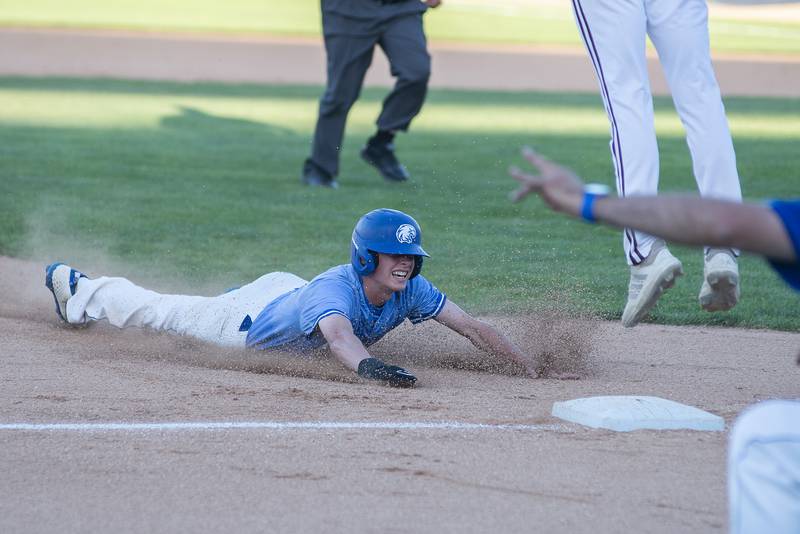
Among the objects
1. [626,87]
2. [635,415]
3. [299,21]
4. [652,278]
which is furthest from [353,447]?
[299,21]

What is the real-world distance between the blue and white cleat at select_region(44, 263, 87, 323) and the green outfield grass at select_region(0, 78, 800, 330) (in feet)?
3.38

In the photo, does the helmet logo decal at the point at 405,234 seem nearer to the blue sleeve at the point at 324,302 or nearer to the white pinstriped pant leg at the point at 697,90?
the blue sleeve at the point at 324,302

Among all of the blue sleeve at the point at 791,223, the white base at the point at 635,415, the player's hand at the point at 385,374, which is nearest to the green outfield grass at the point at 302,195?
the player's hand at the point at 385,374

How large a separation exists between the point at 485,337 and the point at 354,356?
2.63 feet

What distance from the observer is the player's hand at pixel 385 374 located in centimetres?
516

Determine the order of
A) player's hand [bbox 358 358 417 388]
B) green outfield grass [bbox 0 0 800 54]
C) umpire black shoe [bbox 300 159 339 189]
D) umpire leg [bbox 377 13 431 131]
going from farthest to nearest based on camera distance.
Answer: green outfield grass [bbox 0 0 800 54], umpire black shoe [bbox 300 159 339 189], umpire leg [bbox 377 13 431 131], player's hand [bbox 358 358 417 388]

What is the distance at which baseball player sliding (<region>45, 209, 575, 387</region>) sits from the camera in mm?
5441

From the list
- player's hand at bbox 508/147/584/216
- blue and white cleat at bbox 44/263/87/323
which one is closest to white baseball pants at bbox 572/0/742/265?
player's hand at bbox 508/147/584/216

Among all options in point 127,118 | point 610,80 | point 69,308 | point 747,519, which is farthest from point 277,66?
point 747,519

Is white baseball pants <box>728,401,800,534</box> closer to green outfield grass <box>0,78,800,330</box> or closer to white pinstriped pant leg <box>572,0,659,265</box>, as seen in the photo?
white pinstriped pant leg <box>572,0,659,265</box>

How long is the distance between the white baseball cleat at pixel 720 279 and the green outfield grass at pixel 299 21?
28866 millimetres

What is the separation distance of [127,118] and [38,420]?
1364 centimetres

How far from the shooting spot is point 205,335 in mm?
6316

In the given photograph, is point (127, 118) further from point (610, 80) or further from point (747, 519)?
point (747, 519)
